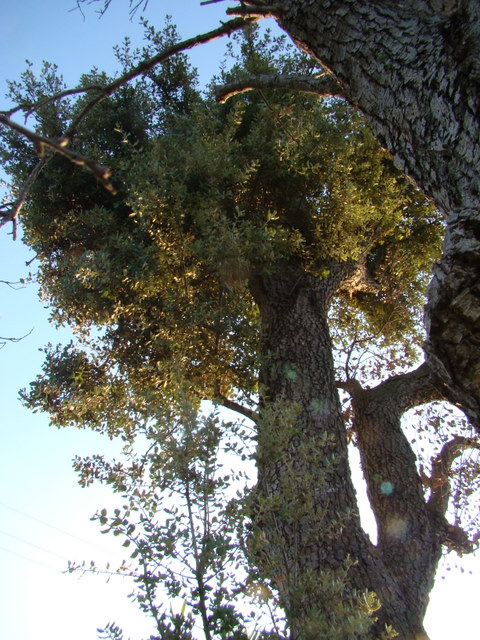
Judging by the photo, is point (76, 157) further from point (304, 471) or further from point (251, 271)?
point (251, 271)

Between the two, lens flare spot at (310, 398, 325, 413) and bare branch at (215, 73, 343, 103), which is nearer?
bare branch at (215, 73, 343, 103)

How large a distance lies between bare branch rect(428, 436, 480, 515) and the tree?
0.02 metres

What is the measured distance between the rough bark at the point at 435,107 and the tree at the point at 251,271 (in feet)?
5.97

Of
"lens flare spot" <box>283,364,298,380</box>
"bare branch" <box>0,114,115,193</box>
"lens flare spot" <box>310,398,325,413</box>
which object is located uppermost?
"lens flare spot" <box>283,364,298,380</box>

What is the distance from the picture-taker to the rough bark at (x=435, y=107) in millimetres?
2010

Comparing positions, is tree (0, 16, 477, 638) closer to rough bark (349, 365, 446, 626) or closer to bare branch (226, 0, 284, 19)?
rough bark (349, 365, 446, 626)

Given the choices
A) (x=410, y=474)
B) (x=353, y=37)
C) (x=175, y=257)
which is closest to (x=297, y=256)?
(x=175, y=257)

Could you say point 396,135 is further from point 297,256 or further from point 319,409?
point 297,256

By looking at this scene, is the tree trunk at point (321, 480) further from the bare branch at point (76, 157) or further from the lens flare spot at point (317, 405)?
the bare branch at point (76, 157)

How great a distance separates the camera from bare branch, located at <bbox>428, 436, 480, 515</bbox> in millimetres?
5766

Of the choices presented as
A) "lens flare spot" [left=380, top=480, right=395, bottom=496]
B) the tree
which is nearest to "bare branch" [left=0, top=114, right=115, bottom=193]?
the tree

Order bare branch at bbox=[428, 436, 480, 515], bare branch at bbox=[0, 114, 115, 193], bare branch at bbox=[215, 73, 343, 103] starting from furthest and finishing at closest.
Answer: bare branch at bbox=[428, 436, 480, 515] → bare branch at bbox=[215, 73, 343, 103] → bare branch at bbox=[0, 114, 115, 193]

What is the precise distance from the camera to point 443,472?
20.7 feet

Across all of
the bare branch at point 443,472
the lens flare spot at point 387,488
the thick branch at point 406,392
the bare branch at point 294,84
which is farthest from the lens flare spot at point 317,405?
the bare branch at point 294,84
